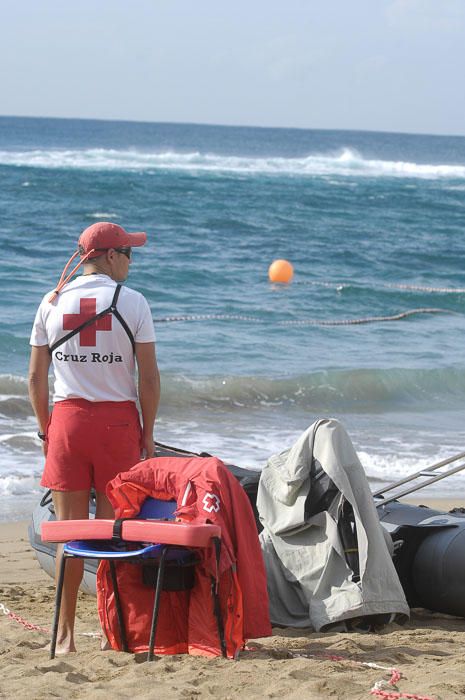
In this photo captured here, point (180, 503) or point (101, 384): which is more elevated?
point (101, 384)

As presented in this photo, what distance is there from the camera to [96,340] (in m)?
4.07

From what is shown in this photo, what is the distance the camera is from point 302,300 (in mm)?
16828

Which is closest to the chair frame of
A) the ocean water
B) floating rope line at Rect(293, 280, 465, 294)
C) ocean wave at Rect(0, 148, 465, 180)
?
the ocean water

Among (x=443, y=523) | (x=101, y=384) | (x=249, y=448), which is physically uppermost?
(x=101, y=384)

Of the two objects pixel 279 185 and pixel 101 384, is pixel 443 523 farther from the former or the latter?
pixel 279 185

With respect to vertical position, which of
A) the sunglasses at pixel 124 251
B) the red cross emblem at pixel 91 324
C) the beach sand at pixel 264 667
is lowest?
the beach sand at pixel 264 667

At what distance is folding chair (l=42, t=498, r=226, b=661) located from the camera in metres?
3.71

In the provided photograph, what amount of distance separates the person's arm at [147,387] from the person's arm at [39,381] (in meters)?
0.37

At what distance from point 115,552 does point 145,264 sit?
49.6ft

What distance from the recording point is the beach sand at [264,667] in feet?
11.6

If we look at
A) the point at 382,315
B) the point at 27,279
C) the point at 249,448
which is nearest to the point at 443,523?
the point at 249,448

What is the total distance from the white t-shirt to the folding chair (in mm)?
521

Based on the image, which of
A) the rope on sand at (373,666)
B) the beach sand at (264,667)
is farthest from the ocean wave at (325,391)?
the beach sand at (264,667)

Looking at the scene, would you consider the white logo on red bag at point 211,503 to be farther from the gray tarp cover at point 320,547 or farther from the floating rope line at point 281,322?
the floating rope line at point 281,322
